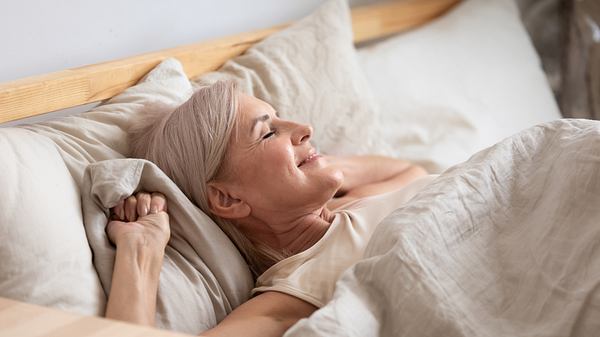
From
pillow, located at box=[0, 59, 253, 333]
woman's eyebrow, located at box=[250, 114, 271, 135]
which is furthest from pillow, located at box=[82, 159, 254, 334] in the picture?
woman's eyebrow, located at box=[250, 114, 271, 135]

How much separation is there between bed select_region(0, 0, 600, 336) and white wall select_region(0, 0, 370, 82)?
0.11 meters

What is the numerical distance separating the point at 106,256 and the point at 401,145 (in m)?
1.04

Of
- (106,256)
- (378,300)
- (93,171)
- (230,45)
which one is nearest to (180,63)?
(230,45)

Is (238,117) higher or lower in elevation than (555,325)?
higher

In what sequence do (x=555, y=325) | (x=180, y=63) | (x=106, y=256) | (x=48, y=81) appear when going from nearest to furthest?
(x=555, y=325)
(x=106, y=256)
(x=48, y=81)
(x=180, y=63)

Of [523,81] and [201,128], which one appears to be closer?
[201,128]

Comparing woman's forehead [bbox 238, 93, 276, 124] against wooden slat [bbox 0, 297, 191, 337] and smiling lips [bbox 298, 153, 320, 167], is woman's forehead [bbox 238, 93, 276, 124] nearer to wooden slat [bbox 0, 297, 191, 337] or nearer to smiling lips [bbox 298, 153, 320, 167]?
smiling lips [bbox 298, 153, 320, 167]

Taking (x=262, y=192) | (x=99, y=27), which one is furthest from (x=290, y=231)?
(x=99, y=27)

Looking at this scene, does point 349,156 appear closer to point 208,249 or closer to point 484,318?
point 208,249

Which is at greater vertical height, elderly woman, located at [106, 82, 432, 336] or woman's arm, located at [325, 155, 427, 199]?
elderly woman, located at [106, 82, 432, 336]

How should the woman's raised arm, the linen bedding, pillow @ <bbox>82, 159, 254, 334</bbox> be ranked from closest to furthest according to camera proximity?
the linen bedding, pillow @ <bbox>82, 159, 254, 334</bbox>, the woman's raised arm

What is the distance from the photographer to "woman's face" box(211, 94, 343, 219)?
1.59 meters

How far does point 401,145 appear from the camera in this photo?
7.38ft

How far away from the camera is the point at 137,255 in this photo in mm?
1375
